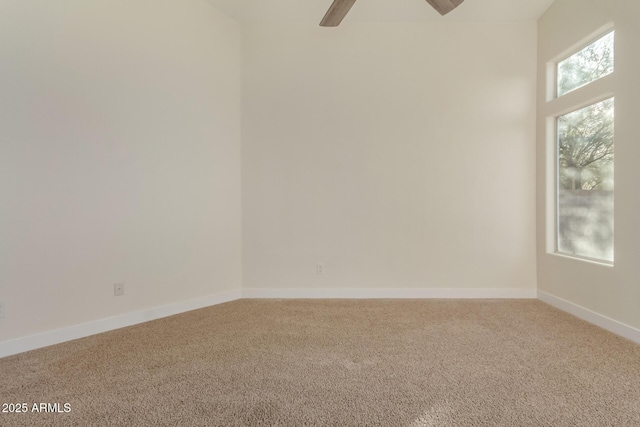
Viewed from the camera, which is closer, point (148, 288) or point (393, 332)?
point (393, 332)

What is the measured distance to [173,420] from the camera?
1.60 metres

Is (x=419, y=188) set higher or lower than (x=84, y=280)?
higher

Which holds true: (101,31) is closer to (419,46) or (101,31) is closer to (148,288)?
(148,288)

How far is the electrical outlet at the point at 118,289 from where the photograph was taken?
2.95 metres

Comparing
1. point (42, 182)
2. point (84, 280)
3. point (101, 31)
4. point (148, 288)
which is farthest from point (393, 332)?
point (101, 31)

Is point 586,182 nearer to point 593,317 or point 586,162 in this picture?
point 586,162

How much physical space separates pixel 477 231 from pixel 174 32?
345 centimetres

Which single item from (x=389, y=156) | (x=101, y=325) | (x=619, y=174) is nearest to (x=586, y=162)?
(x=619, y=174)

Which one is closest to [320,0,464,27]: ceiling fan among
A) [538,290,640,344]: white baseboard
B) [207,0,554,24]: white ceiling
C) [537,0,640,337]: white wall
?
[207,0,554,24]: white ceiling

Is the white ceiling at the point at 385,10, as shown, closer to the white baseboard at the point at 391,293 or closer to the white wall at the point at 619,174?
the white wall at the point at 619,174

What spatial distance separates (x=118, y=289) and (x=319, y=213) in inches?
76.9

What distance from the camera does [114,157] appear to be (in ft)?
9.67

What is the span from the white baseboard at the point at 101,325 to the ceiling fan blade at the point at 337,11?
264 cm

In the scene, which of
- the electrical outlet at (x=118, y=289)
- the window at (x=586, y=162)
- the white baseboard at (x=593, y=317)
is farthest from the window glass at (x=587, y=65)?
the electrical outlet at (x=118, y=289)
